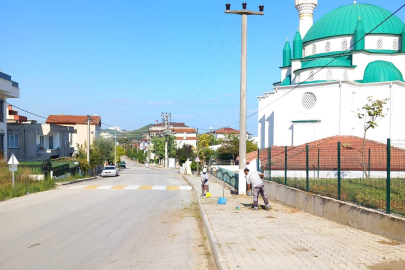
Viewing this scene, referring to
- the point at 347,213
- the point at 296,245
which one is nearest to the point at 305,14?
the point at 347,213

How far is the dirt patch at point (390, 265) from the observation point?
5715 millimetres

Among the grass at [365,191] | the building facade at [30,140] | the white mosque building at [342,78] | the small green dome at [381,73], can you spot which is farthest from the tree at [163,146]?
the grass at [365,191]

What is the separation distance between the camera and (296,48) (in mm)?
53438

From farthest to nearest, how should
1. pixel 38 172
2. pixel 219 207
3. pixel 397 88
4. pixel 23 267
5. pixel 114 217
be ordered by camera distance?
pixel 397 88, pixel 38 172, pixel 219 207, pixel 114 217, pixel 23 267

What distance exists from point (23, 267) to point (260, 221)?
5.93 m

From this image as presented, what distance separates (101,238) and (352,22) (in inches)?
1919

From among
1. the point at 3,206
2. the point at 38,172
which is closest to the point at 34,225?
the point at 3,206

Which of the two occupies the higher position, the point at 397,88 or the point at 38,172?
the point at 397,88

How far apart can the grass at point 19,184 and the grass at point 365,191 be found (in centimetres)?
1361

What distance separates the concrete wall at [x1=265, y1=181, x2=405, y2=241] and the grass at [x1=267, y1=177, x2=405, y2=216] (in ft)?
0.77

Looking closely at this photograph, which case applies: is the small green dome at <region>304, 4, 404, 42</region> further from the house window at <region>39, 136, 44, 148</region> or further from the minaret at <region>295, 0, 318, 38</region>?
the house window at <region>39, 136, 44, 148</region>

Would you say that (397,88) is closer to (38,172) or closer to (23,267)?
(38,172)

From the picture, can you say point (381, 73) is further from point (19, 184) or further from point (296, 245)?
point (296, 245)

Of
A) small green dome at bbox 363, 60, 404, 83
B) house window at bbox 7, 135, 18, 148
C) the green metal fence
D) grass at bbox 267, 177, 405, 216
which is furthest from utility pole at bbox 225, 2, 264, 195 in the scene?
small green dome at bbox 363, 60, 404, 83
